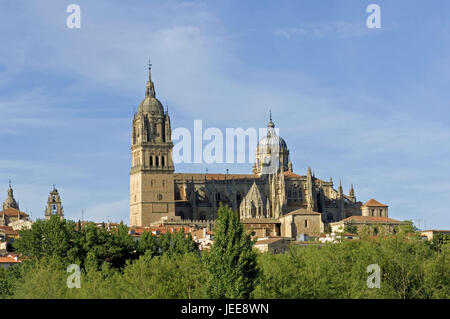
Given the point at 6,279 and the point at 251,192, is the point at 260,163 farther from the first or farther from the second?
the point at 6,279

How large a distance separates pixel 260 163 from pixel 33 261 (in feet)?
255

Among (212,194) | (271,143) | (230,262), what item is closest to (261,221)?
(212,194)

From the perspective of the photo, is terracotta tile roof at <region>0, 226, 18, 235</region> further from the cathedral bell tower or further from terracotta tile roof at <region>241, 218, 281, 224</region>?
terracotta tile roof at <region>241, 218, 281, 224</region>

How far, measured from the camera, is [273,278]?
5603 centimetres

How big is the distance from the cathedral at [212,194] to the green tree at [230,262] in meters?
65.4

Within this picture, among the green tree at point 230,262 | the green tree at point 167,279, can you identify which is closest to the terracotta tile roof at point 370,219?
the green tree at point 167,279

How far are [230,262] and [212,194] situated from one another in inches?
3125

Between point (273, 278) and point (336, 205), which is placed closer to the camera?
point (273, 278)

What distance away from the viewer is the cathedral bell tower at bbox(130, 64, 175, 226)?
129125 millimetres

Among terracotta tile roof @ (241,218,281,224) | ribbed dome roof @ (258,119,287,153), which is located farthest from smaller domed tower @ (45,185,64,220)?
ribbed dome roof @ (258,119,287,153)

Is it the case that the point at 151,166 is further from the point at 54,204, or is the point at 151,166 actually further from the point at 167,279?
the point at 167,279

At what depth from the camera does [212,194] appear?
134500 millimetres

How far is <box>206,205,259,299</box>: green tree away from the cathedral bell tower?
236 feet
